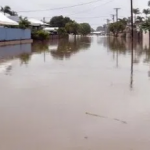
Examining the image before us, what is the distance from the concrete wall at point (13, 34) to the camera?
3572 cm

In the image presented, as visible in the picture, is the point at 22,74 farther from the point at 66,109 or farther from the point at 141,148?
the point at 141,148

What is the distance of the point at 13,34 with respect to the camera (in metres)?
39.4

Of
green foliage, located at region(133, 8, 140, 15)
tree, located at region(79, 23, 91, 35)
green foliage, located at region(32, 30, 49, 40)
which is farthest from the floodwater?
tree, located at region(79, 23, 91, 35)

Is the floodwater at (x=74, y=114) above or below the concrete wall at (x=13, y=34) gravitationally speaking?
below

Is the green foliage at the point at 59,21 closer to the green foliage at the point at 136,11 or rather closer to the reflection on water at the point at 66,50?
the green foliage at the point at 136,11

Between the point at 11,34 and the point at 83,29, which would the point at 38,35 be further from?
the point at 83,29

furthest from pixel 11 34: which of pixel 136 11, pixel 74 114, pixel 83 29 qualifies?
pixel 83 29

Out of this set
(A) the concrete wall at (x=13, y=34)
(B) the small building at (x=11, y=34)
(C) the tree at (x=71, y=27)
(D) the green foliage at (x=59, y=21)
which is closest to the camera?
(A) the concrete wall at (x=13, y=34)

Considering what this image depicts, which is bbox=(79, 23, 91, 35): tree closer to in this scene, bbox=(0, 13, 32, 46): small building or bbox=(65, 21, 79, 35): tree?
bbox=(65, 21, 79, 35): tree

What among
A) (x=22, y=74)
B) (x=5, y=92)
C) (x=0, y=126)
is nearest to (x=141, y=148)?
(x=0, y=126)

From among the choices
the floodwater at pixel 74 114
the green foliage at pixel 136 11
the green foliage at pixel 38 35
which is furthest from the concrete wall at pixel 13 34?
the green foliage at pixel 136 11

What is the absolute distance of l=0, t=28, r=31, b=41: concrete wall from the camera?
1406 inches

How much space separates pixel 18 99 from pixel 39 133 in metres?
2.81

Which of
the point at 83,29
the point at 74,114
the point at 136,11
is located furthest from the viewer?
the point at 83,29
